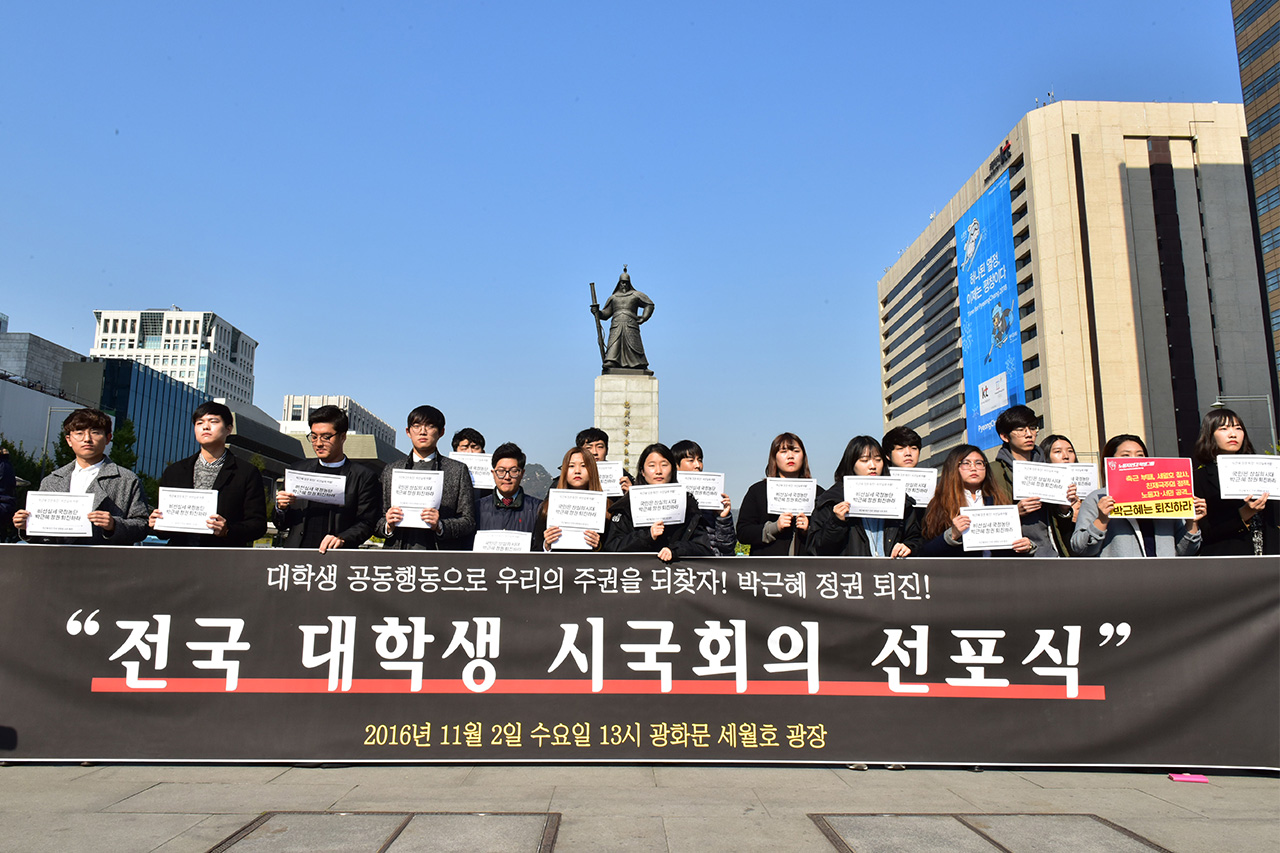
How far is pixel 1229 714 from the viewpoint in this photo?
502cm

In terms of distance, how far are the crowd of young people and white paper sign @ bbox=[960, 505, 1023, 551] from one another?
54 mm

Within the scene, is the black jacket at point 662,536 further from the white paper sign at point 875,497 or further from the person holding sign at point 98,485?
the person holding sign at point 98,485

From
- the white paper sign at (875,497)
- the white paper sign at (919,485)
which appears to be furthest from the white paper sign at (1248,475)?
the white paper sign at (875,497)

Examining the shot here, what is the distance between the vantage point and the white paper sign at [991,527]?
526cm

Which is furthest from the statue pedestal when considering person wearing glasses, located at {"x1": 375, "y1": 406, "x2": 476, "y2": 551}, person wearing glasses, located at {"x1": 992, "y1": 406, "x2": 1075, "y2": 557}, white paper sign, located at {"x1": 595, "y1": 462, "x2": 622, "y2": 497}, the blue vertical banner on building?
the blue vertical banner on building

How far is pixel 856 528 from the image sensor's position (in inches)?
225

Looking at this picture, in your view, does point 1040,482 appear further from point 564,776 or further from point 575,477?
point 564,776

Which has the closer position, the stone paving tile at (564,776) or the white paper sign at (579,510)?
the stone paving tile at (564,776)

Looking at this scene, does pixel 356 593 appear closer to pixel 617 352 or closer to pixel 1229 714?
pixel 1229 714

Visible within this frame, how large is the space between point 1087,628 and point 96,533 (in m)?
6.30

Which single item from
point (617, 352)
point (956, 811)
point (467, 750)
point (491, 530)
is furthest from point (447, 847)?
point (617, 352)

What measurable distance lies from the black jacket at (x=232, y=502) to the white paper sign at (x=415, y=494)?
0.91 m

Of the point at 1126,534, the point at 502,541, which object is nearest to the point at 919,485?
the point at 1126,534

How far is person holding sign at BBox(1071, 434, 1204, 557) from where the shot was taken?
5477mm
